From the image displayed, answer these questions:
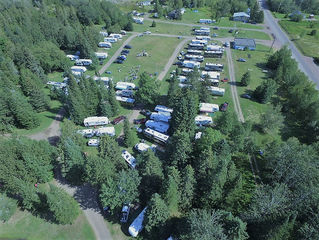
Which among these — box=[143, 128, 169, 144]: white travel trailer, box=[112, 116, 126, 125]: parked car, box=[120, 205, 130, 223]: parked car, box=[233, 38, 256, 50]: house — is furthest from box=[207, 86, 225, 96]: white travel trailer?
box=[120, 205, 130, 223]: parked car

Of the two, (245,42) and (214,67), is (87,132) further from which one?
(245,42)

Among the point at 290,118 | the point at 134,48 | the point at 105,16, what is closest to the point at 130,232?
the point at 290,118

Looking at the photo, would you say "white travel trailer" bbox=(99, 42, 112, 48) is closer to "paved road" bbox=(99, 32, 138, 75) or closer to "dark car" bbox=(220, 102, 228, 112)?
"paved road" bbox=(99, 32, 138, 75)

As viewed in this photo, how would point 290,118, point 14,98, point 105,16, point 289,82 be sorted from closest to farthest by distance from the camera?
point 14,98, point 290,118, point 289,82, point 105,16

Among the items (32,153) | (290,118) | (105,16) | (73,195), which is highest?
(105,16)

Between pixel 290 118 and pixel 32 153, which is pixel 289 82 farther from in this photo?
pixel 32 153

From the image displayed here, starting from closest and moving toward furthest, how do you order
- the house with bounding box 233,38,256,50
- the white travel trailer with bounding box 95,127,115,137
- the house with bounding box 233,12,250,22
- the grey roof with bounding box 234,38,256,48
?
the white travel trailer with bounding box 95,127,115,137 < the house with bounding box 233,38,256,50 < the grey roof with bounding box 234,38,256,48 < the house with bounding box 233,12,250,22

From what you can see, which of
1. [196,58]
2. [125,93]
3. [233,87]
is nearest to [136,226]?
A: [125,93]
